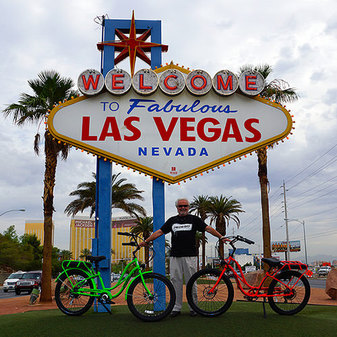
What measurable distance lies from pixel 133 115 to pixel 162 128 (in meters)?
0.75

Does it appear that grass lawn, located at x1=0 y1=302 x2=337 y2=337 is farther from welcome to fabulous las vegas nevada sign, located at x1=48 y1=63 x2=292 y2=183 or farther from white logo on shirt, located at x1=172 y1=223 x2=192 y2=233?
welcome to fabulous las vegas nevada sign, located at x1=48 y1=63 x2=292 y2=183

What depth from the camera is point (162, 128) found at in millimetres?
8773

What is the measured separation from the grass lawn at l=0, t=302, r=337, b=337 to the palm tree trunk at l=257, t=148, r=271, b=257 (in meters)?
12.7

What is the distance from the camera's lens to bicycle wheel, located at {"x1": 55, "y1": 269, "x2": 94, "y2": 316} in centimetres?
641

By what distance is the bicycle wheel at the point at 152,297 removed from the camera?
5816 mm

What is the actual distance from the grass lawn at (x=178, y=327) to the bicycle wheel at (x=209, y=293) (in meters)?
0.16

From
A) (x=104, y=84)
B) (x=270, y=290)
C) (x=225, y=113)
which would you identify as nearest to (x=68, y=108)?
(x=104, y=84)

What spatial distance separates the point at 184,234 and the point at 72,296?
2.20 metres

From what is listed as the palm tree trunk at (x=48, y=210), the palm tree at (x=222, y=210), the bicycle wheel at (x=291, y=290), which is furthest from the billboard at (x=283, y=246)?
the bicycle wheel at (x=291, y=290)

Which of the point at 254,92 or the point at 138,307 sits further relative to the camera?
the point at 254,92

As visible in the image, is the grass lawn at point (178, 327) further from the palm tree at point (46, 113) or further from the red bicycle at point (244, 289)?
the palm tree at point (46, 113)

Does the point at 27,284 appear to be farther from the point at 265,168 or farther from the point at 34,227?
the point at 34,227

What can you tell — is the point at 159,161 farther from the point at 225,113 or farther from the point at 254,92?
the point at 254,92

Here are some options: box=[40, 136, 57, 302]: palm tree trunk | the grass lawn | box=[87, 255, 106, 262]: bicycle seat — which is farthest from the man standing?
box=[40, 136, 57, 302]: palm tree trunk
